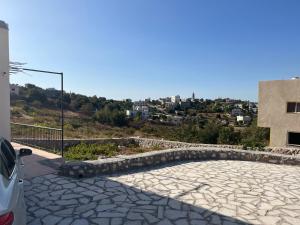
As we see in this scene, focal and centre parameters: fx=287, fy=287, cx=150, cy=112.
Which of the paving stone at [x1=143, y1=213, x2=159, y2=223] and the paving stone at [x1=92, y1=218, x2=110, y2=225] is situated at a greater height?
the paving stone at [x1=92, y1=218, x2=110, y2=225]

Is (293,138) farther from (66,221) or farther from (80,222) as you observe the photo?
(66,221)

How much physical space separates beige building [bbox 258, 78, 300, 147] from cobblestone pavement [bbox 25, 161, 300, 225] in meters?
11.1

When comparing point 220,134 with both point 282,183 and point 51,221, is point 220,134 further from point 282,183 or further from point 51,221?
point 51,221

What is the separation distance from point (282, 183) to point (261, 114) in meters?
13.2

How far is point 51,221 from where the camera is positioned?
4.55 metres

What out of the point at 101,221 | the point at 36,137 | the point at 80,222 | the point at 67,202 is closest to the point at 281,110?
the point at 36,137

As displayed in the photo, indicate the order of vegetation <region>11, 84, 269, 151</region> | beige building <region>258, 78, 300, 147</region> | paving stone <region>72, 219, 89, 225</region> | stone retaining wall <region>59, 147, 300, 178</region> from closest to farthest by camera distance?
paving stone <region>72, 219, 89, 225</region> → stone retaining wall <region>59, 147, 300, 178</region> → beige building <region>258, 78, 300, 147</region> → vegetation <region>11, 84, 269, 151</region>

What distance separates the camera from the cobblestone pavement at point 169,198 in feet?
15.5

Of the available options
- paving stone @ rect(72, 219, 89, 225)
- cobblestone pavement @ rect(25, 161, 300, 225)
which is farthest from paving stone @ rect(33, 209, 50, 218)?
paving stone @ rect(72, 219, 89, 225)

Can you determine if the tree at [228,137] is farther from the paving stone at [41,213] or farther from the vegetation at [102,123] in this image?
the paving stone at [41,213]

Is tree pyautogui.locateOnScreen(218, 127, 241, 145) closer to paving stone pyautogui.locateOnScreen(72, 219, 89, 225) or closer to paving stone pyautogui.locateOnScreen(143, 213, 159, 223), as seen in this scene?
paving stone pyautogui.locateOnScreen(143, 213, 159, 223)

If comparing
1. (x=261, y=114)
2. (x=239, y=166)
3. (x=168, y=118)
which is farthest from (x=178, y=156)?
(x=168, y=118)

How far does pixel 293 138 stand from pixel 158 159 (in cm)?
1310

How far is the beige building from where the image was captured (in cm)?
1769
